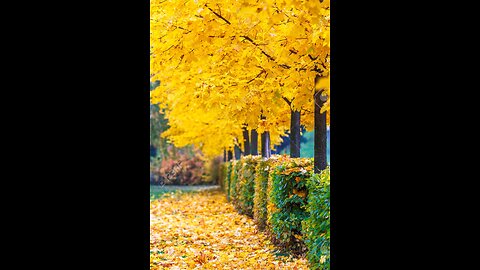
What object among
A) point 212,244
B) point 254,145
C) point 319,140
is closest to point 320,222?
point 319,140

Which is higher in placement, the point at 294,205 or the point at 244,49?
the point at 244,49

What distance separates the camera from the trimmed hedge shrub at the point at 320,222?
6727 millimetres

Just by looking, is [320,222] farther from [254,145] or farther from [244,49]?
[254,145]

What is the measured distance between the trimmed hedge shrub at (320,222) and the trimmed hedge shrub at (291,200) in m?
1.73

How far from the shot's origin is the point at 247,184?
16.6m

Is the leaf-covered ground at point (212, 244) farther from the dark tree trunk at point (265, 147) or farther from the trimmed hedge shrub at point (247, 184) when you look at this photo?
the dark tree trunk at point (265, 147)

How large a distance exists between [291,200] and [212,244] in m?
3.25

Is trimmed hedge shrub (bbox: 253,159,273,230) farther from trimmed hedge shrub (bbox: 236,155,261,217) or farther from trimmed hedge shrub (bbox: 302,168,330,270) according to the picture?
trimmed hedge shrub (bbox: 302,168,330,270)

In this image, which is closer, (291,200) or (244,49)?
(244,49)

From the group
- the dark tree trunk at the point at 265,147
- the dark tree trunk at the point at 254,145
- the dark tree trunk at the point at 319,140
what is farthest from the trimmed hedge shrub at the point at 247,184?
the dark tree trunk at the point at 319,140
